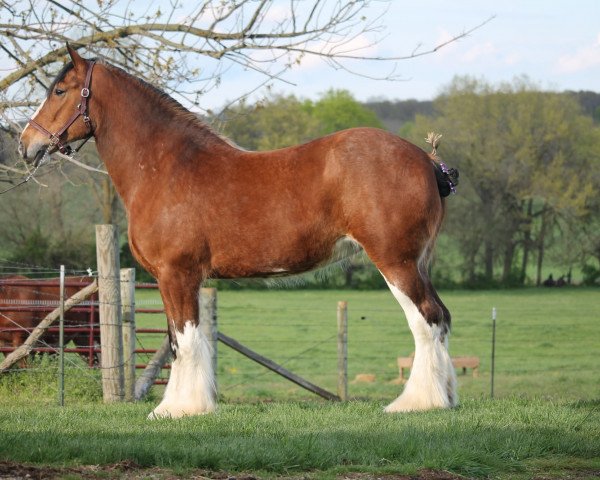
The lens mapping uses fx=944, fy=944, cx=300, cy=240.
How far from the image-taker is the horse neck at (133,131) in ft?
26.9

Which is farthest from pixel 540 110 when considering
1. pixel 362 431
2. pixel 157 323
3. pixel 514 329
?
pixel 362 431

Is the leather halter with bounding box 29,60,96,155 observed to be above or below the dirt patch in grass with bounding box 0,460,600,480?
above

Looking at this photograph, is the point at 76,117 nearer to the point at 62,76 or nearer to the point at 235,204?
the point at 62,76

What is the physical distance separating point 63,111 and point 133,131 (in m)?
0.62

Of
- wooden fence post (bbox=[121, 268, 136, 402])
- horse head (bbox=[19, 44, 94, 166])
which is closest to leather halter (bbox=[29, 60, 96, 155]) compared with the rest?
horse head (bbox=[19, 44, 94, 166])

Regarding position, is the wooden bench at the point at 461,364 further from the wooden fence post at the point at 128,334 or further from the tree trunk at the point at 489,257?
the tree trunk at the point at 489,257

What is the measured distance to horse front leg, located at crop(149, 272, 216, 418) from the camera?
25.6ft

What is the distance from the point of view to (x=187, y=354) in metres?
7.82

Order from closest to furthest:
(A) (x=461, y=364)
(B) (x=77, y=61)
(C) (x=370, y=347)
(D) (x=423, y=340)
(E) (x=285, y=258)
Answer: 1. (D) (x=423, y=340)
2. (E) (x=285, y=258)
3. (B) (x=77, y=61)
4. (A) (x=461, y=364)
5. (C) (x=370, y=347)

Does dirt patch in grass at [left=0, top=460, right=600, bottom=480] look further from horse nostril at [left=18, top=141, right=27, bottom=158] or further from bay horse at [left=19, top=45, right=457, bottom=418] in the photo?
horse nostril at [left=18, top=141, right=27, bottom=158]

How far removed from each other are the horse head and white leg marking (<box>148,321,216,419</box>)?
199 centimetres

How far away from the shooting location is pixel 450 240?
48.8 metres

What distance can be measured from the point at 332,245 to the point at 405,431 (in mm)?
1885

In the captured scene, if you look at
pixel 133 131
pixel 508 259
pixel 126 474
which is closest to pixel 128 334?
pixel 133 131
